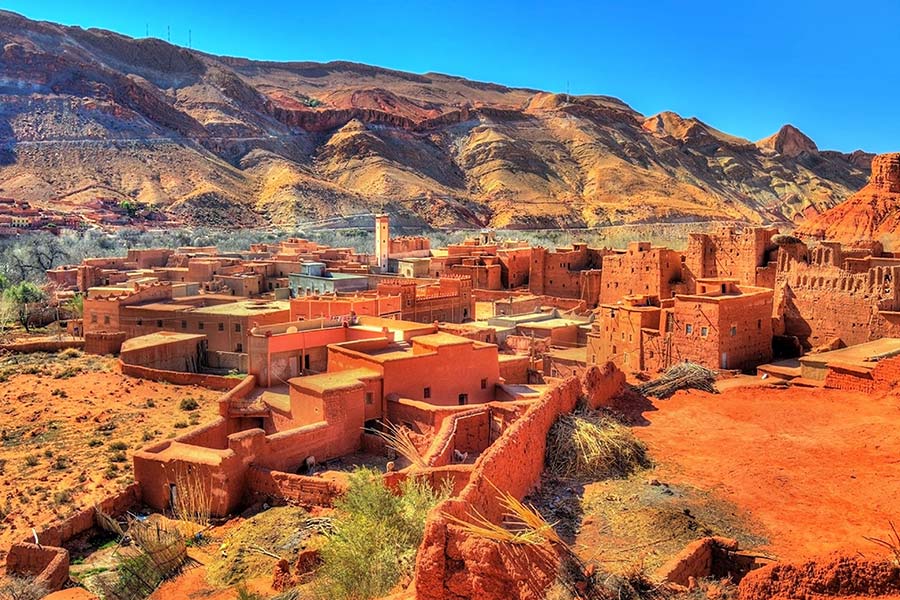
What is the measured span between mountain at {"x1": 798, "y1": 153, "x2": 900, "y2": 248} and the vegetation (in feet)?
120

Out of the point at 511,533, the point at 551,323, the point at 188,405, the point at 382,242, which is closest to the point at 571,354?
the point at 551,323

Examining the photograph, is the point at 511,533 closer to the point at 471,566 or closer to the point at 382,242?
the point at 471,566

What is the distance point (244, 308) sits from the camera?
24734 mm

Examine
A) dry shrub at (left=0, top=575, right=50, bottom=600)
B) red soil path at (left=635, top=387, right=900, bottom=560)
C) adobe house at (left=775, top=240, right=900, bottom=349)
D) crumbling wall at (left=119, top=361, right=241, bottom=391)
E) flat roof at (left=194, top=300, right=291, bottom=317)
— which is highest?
adobe house at (left=775, top=240, right=900, bottom=349)

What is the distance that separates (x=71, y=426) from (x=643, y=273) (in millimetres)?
20487

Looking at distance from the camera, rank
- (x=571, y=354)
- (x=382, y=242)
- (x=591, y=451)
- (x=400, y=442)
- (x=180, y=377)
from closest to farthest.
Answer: (x=591, y=451) → (x=400, y=442) → (x=180, y=377) → (x=571, y=354) → (x=382, y=242)

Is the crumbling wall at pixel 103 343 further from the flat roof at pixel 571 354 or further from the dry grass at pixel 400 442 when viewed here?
the dry grass at pixel 400 442

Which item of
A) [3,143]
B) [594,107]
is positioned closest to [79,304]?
[3,143]

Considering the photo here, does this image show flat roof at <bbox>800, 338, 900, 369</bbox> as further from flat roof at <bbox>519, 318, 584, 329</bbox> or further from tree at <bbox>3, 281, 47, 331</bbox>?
tree at <bbox>3, 281, 47, 331</bbox>

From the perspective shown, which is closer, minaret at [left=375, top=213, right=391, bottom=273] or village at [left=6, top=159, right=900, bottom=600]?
village at [left=6, top=159, right=900, bottom=600]

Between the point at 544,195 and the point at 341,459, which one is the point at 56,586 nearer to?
the point at 341,459

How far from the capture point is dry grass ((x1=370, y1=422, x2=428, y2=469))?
11.5 metres

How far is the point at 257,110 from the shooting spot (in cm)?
10156

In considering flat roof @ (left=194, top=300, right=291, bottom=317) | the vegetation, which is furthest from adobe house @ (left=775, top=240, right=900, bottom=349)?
A: flat roof @ (left=194, top=300, right=291, bottom=317)
